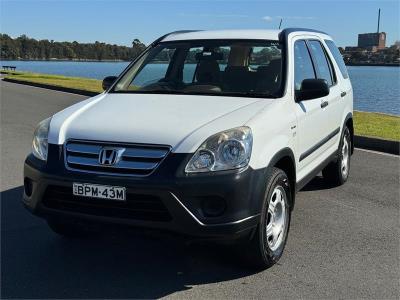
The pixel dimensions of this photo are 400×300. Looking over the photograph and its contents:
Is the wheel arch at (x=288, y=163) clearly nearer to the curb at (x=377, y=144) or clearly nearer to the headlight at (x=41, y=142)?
the headlight at (x=41, y=142)

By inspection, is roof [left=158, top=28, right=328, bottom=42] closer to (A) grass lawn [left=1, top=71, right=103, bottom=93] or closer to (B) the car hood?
(B) the car hood

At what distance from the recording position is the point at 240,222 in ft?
11.1

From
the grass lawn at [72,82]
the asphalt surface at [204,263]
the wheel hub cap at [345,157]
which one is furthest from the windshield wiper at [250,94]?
the grass lawn at [72,82]

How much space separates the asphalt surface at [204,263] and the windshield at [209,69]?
139cm

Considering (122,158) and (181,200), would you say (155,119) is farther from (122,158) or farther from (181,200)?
(181,200)

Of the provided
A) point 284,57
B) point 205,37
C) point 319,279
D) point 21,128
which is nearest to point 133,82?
point 205,37

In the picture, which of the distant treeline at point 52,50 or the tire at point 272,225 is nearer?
the tire at point 272,225

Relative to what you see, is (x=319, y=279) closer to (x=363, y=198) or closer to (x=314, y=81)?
(x=314, y=81)

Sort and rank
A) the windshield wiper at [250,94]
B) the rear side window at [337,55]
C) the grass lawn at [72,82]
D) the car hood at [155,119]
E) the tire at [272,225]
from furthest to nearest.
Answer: the grass lawn at [72,82]
the rear side window at [337,55]
the windshield wiper at [250,94]
the tire at [272,225]
the car hood at [155,119]

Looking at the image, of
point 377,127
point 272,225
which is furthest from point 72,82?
point 272,225

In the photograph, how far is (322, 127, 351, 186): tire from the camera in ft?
20.8

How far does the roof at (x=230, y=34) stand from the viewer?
16.5ft

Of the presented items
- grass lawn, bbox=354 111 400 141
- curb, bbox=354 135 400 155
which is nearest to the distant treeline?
grass lawn, bbox=354 111 400 141

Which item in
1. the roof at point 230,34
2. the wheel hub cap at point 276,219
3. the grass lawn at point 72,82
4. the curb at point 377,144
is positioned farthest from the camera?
the grass lawn at point 72,82
